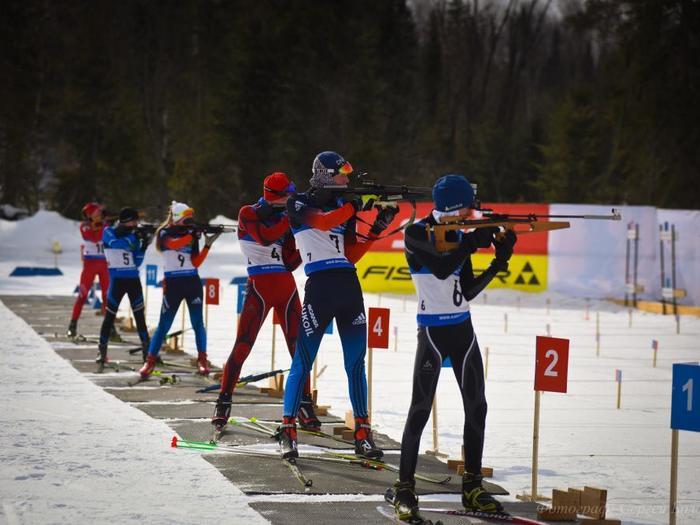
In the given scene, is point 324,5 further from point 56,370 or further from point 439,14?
point 56,370

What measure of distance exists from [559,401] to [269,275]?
4148 millimetres

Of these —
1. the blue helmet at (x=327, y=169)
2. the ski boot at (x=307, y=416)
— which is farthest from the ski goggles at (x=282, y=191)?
the ski boot at (x=307, y=416)

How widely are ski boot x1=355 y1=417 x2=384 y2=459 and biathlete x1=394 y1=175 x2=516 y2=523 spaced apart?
57.9 inches

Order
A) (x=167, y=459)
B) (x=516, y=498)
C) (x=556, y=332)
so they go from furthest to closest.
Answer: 1. (x=556, y=332)
2. (x=167, y=459)
3. (x=516, y=498)

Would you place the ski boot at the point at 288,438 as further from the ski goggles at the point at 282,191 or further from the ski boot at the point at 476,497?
the ski goggles at the point at 282,191

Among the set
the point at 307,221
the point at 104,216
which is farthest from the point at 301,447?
the point at 104,216

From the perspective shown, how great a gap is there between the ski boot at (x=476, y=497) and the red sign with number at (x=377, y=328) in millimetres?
2441

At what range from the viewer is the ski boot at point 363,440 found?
774 centimetres

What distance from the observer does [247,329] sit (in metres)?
9.03

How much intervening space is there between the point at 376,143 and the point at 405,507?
4385 centimetres

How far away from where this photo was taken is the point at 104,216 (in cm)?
1595

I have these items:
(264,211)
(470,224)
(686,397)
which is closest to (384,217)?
(470,224)

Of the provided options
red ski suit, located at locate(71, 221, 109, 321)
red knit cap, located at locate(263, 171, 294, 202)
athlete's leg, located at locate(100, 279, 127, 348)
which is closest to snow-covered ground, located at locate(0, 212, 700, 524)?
athlete's leg, located at locate(100, 279, 127, 348)

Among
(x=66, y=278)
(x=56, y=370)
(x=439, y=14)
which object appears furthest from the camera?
(x=439, y=14)
